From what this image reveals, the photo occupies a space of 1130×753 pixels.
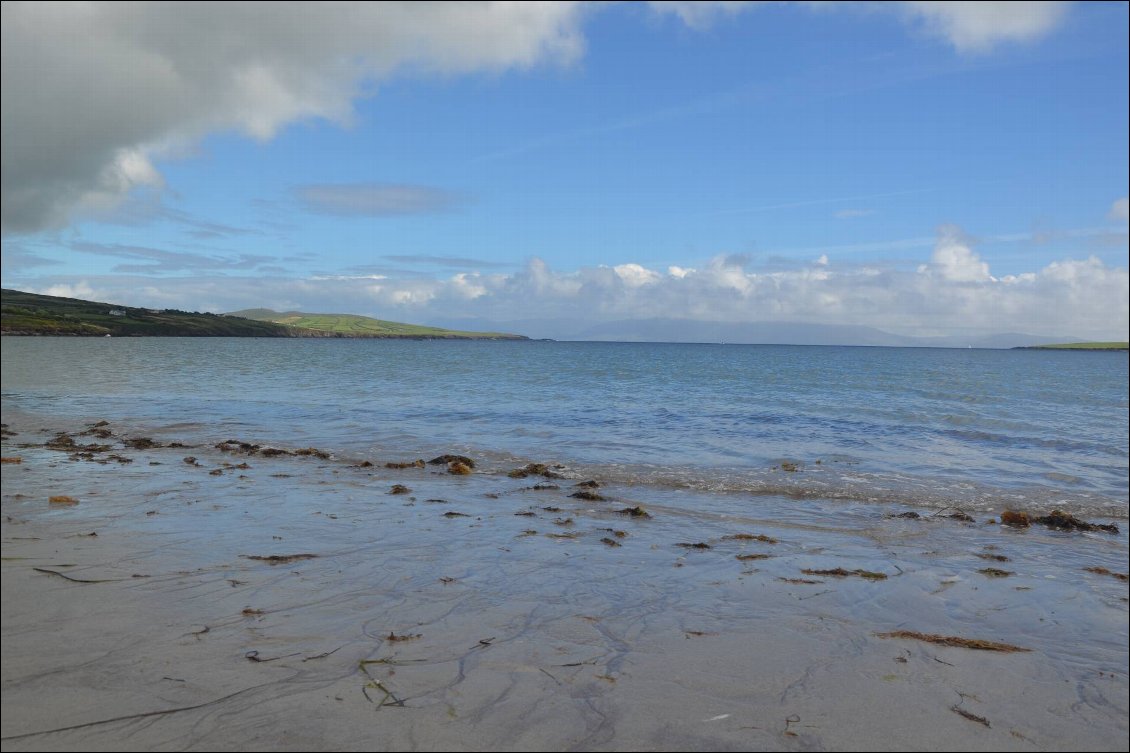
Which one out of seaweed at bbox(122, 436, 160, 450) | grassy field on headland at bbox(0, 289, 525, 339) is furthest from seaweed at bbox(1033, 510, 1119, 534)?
grassy field on headland at bbox(0, 289, 525, 339)

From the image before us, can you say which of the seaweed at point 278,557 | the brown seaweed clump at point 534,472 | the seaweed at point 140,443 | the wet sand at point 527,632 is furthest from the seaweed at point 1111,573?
the seaweed at point 140,443

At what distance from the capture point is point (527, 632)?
6891 millimetres

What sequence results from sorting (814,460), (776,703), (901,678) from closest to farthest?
(776,703) → (901,678) → (814,460)

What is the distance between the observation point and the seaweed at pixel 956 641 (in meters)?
6.97

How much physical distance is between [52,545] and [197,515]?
2335 millimetres

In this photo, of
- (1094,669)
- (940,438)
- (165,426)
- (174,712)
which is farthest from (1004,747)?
(165,426)

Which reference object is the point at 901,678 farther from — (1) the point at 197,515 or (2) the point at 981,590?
(1) the point at 197,515

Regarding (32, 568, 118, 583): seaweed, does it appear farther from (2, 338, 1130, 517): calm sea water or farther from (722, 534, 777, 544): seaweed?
(2, 338, 1130, 517): calm sea water

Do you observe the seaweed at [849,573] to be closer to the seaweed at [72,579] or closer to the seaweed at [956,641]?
the seaweed at [956,641]

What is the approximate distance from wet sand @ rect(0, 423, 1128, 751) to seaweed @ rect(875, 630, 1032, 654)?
0.12m

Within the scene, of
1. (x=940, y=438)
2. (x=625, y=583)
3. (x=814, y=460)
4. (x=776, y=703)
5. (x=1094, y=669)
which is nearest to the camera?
(x=776, y=703)

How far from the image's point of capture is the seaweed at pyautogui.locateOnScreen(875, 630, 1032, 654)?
22.9 feet

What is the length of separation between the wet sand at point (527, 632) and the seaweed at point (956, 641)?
0.38 ft

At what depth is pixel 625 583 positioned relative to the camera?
28.7 feet
